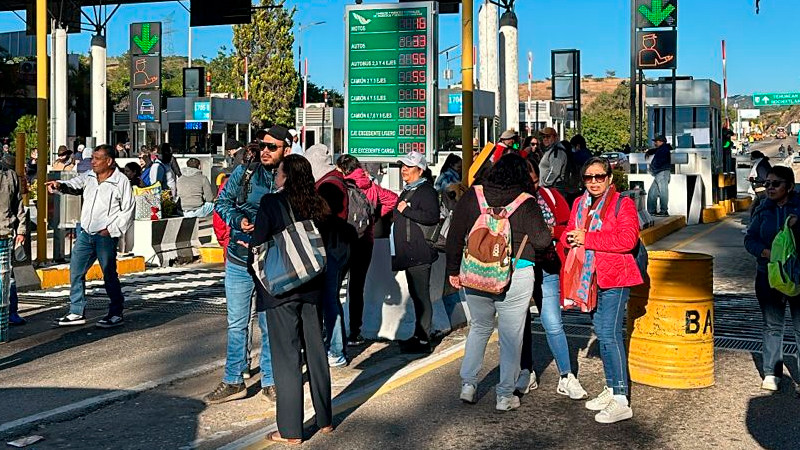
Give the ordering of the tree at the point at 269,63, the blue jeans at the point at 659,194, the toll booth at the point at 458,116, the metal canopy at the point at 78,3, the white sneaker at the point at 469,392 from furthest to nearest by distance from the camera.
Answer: the tree at the point at 269,63 < the toll booth at the point at 458,116 < the metal canopy at the point at 78,3 < the blue jeans at the point at 659,194 < the white sneaker at the point at 469,392

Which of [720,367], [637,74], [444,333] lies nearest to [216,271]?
[444,333]

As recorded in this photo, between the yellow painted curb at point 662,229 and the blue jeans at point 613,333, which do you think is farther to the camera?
the yellow painted curb at point 662,229

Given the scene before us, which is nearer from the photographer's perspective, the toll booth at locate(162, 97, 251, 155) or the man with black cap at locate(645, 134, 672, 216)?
the man with black cap at locate(645, 134, 672, 216)

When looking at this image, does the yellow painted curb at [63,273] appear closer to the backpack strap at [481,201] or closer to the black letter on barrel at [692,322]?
the backpack strap at [481,201]

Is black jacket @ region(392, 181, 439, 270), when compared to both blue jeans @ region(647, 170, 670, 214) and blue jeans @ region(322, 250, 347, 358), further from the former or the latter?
blue jeans @ region(647, 170, 670, 214)

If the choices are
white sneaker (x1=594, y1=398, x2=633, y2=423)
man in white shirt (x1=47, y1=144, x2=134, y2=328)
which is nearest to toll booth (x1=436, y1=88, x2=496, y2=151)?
man in white shirt (x1=47, y1=144, x2=134, y2=328)

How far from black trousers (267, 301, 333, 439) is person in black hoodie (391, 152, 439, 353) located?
253 cm

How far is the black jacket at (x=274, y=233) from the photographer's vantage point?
22.0ft

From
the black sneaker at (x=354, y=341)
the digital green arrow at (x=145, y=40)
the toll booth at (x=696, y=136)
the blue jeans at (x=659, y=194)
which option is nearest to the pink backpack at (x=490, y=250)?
the black sneaker at (x=354, y=341)

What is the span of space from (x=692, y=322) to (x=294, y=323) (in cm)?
310

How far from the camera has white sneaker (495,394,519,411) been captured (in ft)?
24.5

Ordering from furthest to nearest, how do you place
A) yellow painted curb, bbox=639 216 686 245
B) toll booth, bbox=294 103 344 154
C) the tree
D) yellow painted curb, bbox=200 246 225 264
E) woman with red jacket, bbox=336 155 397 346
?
the tree
toll booth, bbox=294 103 344 154
yellow painted curb, bbox=639 216 686 245
yellow painted curb, bbox=200 246 225 264
woman with red jacket, bbox=336 155 397 346

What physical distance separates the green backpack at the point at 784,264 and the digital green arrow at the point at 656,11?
21.9 meters

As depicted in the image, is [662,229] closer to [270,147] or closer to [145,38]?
[270,147]
